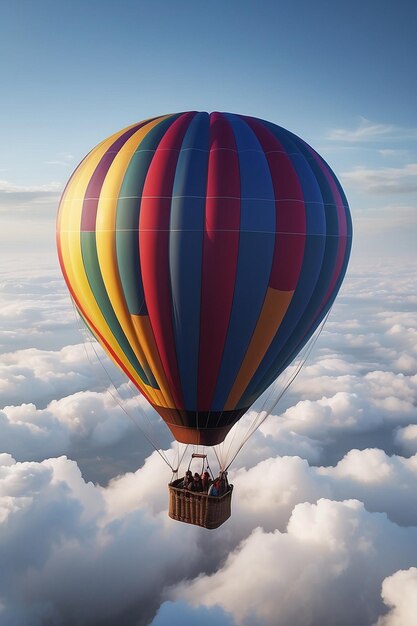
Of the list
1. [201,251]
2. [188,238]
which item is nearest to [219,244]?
[201,251]

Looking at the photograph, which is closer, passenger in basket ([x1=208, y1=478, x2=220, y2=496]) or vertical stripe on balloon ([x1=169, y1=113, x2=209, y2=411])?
vertical stripe on balloon ([x1=169, y1=113, x2=209, y2=411])

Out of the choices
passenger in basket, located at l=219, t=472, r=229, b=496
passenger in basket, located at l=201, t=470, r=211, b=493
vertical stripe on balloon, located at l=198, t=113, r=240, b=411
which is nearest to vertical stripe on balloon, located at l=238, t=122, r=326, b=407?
vertical stripe on balloon, located at l=198, t=113, r=240, b=411

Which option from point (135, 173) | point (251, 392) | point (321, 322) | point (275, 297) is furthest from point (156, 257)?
point (321, 322)

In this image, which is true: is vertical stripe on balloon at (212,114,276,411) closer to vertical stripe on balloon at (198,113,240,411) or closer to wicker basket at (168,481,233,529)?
vertical stripe on balloon at (198,113,240,411)

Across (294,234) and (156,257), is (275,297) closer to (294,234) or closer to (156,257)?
(294,234)

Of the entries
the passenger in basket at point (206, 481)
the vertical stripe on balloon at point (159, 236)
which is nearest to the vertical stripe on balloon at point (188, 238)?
the vertical stripe on balloon at point (159, 236)

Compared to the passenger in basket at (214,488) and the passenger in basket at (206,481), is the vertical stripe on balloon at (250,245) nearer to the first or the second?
the passenger in basket at (206,481)

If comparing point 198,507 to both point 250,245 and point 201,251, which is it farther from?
point 250,245
